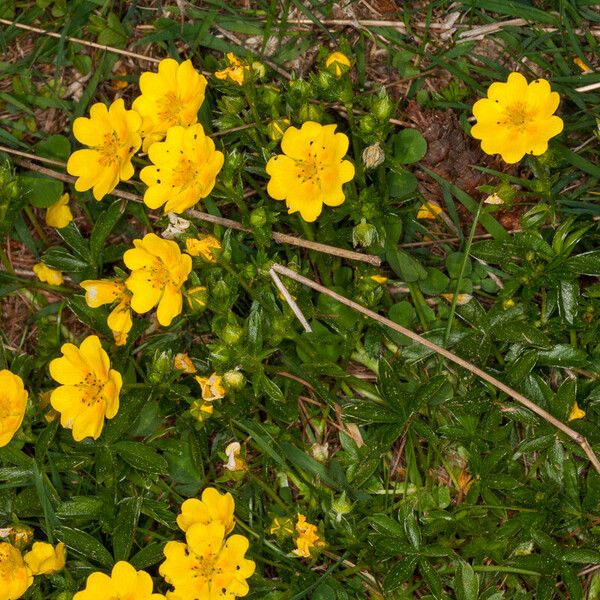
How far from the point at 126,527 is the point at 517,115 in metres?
1.99

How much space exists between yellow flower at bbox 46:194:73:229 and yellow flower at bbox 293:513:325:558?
1.50 meters

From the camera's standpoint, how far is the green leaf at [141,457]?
3311mm

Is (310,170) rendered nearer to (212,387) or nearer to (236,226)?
(236,226)

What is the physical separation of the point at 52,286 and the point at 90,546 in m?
1.01

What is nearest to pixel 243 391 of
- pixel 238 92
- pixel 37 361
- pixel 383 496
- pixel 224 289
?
pixel 224 289

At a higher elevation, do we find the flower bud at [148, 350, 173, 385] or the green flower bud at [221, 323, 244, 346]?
the green flower bud at [221, 323, 244, 346]

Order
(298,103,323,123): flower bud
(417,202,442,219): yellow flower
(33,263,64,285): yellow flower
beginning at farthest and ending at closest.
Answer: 1. (33,263,64,285): yellow flower
2. (417,202,442,219): yellow flower
3. (298,103,323,123): flower bud

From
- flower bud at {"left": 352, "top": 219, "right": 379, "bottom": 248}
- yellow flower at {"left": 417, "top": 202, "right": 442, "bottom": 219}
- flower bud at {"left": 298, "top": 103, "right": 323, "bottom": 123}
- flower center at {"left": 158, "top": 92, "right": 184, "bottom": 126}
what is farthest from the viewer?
yellow flower at {"left": 417, "top": 202, "right": 442, "bottom": 219}

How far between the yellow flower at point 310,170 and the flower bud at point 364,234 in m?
0.11

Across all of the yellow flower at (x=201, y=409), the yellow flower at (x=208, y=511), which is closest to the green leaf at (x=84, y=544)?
the yellow flower at (x=208, y=511)

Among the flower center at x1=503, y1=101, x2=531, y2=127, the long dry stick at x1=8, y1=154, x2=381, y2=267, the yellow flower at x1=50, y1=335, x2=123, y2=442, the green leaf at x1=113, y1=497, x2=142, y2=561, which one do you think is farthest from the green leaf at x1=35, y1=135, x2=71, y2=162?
the flower center at x1=503, y1=101, x2=531, y2=127

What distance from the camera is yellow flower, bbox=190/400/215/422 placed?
3285 millimetres

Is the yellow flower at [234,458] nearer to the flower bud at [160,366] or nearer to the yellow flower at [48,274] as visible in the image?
the flower bud at [160,366]

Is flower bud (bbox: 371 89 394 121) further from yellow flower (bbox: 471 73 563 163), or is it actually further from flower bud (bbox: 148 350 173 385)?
flower bud (bbox: 148 350 173 385)
